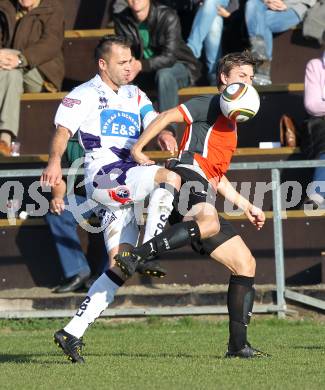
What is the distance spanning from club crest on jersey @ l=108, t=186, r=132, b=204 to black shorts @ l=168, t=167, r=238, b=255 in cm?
32

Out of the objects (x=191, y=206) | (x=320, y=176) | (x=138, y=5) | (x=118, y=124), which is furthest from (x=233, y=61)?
(x=138, y=5)

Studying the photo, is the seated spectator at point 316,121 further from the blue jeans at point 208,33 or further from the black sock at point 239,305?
the black sock at point 239,305

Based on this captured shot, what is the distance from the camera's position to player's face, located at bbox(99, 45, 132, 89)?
798 cm

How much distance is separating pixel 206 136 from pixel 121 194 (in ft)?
2.24

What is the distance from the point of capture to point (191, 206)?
739cm

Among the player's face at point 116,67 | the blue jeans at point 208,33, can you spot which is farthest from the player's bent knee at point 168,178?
the blue jeans at point 208,33

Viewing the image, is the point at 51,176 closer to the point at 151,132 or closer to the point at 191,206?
the point at 151,132

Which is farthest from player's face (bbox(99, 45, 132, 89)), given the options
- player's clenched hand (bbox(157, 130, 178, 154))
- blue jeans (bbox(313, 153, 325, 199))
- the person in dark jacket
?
the person in dark jacket

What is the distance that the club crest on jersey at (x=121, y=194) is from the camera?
7.60 metres

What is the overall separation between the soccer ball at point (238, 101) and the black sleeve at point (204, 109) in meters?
0.20

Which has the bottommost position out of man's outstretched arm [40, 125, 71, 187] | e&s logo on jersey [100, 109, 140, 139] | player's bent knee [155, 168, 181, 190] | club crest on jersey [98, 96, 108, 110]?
player's bent knee [155, 168, 181, 190]

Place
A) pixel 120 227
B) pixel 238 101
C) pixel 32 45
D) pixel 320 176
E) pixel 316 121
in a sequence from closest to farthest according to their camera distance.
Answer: pixel 238 101, pixel 120 227, pixel 320 176, pixel 316 121, pixel 32 45

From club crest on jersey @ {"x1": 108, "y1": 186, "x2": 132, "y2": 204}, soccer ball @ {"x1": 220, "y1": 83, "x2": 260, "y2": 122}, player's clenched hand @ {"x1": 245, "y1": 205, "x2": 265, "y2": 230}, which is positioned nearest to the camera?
soccer ball @ {"x1": 220, "y1": 83, "x2": 260, "y2": 122}

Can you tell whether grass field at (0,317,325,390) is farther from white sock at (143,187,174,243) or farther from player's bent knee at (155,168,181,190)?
player's bent knee at (155,168,181,190)
